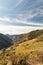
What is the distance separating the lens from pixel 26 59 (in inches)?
1984

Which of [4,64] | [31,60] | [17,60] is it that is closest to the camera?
[31,60]

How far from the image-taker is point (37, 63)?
151 ft

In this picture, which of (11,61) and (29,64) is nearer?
(29,64)

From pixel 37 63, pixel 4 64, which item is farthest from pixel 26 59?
pixel 4 64

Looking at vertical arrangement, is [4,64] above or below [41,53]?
below

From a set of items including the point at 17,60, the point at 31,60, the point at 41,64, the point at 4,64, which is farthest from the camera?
the point at 4,64

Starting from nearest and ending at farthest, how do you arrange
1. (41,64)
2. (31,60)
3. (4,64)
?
(41,64) → (31,60) → (4,64)

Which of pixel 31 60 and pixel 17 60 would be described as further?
pixel 17 60

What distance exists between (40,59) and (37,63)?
2.93 metres

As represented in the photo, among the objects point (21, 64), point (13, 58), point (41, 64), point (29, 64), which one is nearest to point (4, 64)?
point (13, 58)

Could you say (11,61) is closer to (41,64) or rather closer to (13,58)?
(13,58)

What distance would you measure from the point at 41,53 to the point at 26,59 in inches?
223

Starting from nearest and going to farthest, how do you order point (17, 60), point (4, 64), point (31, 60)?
point (31, 60) < point (17, 60) < point (4, 64)

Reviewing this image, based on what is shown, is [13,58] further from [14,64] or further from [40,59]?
[40,59]
